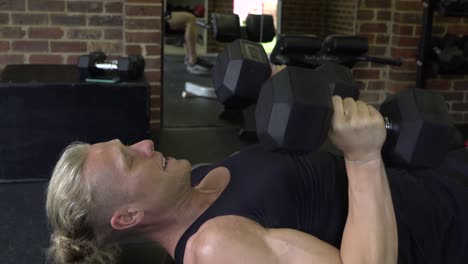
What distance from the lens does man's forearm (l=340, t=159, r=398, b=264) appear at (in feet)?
3.37

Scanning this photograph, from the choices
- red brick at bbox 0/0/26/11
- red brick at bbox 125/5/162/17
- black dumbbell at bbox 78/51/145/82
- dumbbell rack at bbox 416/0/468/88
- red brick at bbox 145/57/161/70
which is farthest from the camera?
dumbbell rack at bbox 416/0/468/88

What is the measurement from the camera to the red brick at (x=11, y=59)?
3.30 m

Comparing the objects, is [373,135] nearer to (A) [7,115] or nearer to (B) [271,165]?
(B) [271,165]

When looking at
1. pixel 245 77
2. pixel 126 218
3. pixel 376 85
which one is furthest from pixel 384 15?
pixel 126 218

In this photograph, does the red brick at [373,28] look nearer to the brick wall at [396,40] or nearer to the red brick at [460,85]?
the brick wall at [396,40]

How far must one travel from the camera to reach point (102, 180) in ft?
3.91

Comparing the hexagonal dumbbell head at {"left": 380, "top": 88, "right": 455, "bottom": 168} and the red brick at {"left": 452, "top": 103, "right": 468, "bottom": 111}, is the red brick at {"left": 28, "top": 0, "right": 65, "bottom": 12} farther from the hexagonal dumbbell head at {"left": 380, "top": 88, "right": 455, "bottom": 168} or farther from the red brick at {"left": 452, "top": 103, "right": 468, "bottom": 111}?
the red brick at {"left": 452, "top": 103, "right": 468, "bottom": 111}

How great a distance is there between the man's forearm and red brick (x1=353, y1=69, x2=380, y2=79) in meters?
2.97

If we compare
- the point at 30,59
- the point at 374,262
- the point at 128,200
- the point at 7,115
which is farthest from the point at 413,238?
the point at 30,59

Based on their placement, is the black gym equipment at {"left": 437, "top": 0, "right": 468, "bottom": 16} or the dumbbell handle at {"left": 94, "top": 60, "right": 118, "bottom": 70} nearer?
the dumbbell handle at {"left": 94, "top": 60, "right": 118, "bottom": 70}

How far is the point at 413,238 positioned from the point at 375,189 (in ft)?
1.10

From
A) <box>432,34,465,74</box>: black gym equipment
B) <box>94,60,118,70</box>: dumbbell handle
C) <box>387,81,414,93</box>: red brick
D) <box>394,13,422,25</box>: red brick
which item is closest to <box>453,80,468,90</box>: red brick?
<box>387,81,414,93</box>: red brick

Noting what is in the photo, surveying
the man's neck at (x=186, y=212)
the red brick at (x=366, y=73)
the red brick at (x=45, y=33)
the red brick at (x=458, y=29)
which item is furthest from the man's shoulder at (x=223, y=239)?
the red brick at (x=458, y=29)

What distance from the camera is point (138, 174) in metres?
1.19
